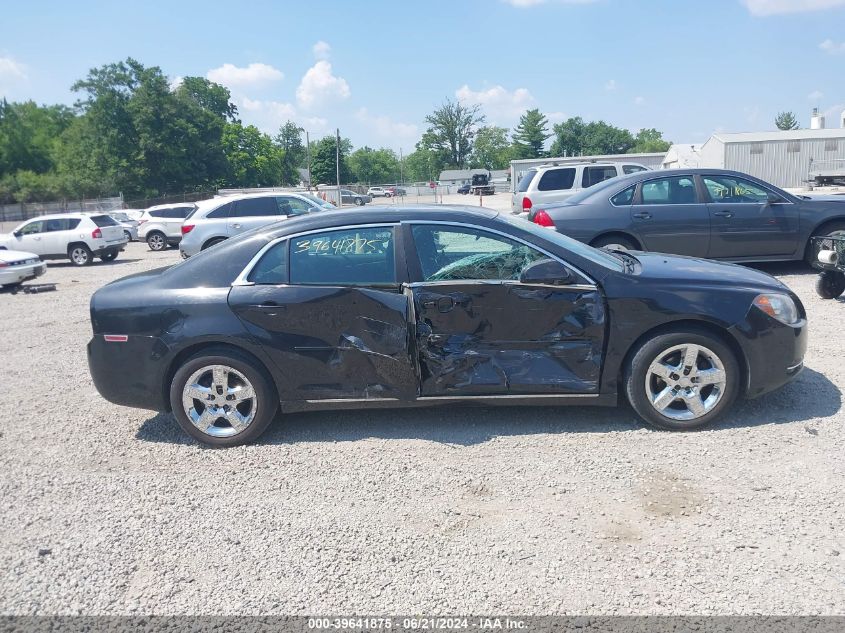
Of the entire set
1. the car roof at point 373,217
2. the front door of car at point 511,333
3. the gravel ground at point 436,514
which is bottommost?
the gravel ground at point 436,514

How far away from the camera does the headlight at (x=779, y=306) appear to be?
14.8 feet

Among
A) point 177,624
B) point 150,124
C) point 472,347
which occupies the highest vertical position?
point 150,124

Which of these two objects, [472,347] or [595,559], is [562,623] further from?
[472,347]

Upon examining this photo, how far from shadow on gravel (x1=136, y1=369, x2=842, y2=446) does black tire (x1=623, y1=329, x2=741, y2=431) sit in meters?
0.19

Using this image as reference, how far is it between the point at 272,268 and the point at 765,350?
11.4 feet

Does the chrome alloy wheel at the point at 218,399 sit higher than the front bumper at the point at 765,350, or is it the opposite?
the front bumper at the point at 765,350

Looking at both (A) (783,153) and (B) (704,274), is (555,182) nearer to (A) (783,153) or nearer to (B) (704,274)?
(B) (704,274)

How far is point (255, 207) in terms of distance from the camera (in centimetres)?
1582

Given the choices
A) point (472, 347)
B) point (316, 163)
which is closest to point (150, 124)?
point (316, 163)

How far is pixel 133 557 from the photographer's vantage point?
3330 mm

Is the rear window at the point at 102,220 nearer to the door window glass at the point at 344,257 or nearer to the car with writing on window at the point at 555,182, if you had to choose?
the car with writing on window at the point at 555,182

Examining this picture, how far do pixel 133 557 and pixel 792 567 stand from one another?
3.18m

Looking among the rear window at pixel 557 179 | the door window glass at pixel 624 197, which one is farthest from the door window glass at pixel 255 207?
the door window glass at pixel 624 197

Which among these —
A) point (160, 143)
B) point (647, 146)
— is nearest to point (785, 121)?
point (647, 146)
